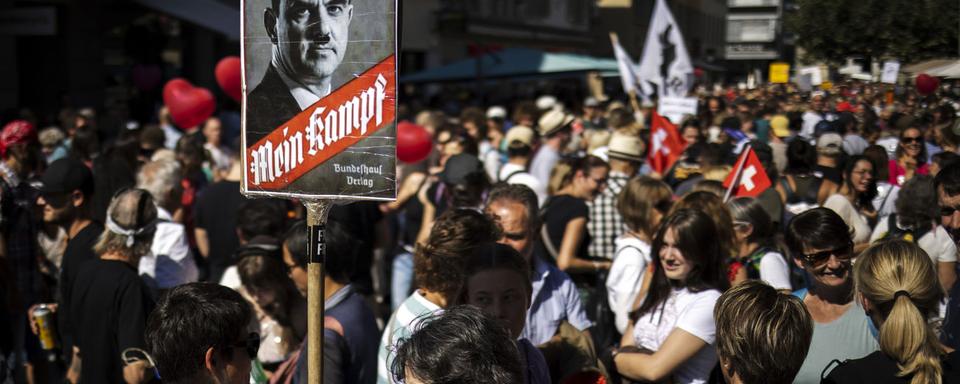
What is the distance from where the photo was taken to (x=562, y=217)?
7.14 metres

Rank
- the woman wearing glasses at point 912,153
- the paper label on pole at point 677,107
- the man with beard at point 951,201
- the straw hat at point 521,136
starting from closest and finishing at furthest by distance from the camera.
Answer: the man with beard at point 951,201 < the woman wearing glasses at point 912,153 < the straw hat at point 521,136 < the paper label on pole at point 677,107

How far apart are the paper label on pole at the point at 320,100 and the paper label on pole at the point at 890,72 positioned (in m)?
4.54

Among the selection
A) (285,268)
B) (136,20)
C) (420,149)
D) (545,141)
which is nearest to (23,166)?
(420,149)

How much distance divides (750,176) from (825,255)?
112 inches

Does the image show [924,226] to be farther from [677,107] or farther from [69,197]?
[677,107]

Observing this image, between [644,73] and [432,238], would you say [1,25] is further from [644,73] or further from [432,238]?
[432,238]

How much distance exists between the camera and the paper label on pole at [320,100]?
2.99 metres

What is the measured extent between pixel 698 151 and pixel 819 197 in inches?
68.9

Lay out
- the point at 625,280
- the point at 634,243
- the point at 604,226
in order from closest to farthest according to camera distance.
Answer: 1. the point at 625,280
2. the point at 634,243
3. the point at 604,226

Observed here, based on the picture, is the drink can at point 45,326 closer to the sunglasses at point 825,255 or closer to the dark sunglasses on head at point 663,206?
the dark sunglasses on head at point 663,206

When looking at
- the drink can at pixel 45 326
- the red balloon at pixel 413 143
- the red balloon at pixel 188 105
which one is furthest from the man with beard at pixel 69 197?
the red balloon at pixel 188 105

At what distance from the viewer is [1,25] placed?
1611cm

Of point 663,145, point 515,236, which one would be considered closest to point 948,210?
point 515,236

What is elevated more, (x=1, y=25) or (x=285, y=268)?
(x=1, y=25)
